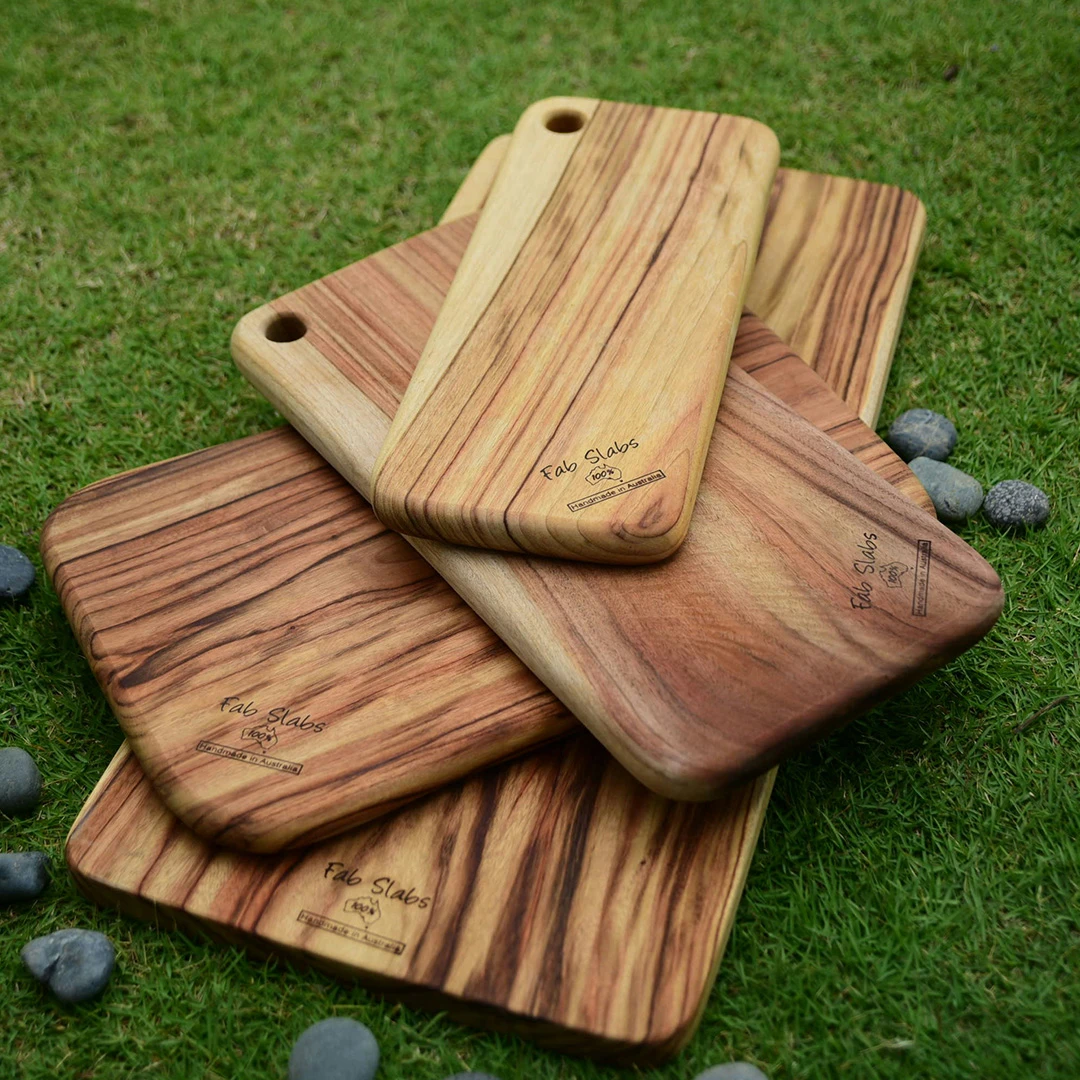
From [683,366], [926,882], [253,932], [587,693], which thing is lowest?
[926,882]

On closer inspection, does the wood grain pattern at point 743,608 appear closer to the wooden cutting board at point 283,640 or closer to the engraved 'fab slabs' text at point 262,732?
the wooden cutting board at point 283,640

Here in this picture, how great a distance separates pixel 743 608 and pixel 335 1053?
2.02ft

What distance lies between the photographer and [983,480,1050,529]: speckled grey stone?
1.50 metres

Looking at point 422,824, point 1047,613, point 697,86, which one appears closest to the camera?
point 422,824

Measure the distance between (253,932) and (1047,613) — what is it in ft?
3.43

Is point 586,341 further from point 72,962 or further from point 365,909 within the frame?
point 72,962

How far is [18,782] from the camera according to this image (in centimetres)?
131

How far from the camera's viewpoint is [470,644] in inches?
50.1

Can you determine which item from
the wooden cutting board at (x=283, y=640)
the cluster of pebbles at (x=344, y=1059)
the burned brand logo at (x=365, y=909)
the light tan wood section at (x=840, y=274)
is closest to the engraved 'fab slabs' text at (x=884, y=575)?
the wooden cutting board at (x=283, y=640)

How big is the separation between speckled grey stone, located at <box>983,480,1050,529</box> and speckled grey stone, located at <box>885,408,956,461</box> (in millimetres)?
107

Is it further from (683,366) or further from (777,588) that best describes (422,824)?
(683,366)

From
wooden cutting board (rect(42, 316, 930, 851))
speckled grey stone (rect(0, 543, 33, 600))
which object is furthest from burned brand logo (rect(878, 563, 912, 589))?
speckled grey stone (rect(0, 543, 33, 600))

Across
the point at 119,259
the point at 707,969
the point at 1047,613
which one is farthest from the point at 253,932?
the point at 119,259

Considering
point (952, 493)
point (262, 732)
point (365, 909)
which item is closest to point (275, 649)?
point (262, 732)
